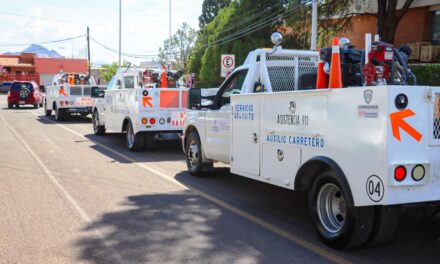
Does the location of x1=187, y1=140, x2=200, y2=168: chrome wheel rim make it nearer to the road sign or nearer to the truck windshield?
the road sign

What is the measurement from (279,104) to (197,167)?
3460 millimetres

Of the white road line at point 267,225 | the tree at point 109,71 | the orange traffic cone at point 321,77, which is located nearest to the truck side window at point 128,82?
the white road line at point 267,225

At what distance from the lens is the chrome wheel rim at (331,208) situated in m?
5.17

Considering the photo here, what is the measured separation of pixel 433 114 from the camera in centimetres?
456

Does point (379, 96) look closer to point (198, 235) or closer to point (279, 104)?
point (279, 104)

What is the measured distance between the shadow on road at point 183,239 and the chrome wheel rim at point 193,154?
217 centimetres

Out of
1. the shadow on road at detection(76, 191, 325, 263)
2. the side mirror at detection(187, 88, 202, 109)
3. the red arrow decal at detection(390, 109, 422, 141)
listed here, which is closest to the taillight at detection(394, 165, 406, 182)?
the red arrow decal at detection(390, 109, 422, 141)

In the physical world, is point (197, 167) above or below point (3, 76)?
below

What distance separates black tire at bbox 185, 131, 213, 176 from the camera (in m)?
8.95

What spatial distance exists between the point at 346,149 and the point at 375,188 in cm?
50

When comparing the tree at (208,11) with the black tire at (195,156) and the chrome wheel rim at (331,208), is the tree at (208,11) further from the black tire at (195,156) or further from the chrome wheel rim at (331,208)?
the chrome wheel rim at (331,208)

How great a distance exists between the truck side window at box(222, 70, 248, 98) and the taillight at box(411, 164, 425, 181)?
365 centimetres

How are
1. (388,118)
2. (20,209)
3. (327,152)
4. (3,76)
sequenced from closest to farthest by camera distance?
(388,118) < (327,152) < (20,209) < (3,76)

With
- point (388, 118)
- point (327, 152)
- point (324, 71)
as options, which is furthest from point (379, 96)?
point (324, 71)
